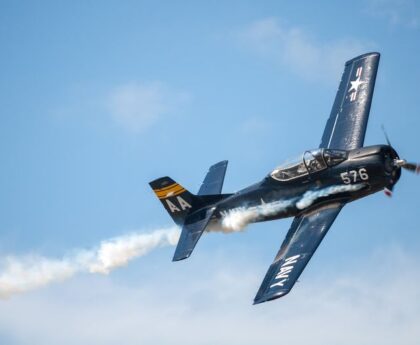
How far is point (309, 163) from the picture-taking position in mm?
31891

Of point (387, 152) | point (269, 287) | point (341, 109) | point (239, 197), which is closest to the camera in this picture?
point (269, 287)

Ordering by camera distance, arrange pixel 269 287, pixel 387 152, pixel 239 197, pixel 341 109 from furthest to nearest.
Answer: pixel 341 109 → pixel 239 197 → pixel 387 152 → pixel 269 287

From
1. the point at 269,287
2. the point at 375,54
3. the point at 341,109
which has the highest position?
the point at 375,54

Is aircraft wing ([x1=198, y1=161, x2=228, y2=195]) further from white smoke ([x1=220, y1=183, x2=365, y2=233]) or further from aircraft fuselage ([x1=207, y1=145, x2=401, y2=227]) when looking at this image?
white smoke ([x1=220, y1=183, x2=365, y2=233])

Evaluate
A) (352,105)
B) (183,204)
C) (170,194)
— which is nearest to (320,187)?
(352,105)

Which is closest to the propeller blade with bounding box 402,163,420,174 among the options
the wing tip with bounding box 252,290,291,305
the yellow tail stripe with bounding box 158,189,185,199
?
the wing tip with bounding box 252,290,291,305

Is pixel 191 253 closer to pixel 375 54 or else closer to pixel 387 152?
pixel 387 152

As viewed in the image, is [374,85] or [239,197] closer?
[239,197]

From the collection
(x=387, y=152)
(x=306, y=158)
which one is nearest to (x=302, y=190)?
(x=306, y=158)

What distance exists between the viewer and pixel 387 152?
3108cm

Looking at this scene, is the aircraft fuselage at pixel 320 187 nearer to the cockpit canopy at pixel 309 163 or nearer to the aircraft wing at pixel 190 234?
the cockpit canopy at pixel 309 163

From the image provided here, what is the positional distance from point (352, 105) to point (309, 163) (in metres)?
4.99

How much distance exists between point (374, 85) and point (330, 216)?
24.3 feet

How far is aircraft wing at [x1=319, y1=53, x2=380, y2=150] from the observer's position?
34312 mm
